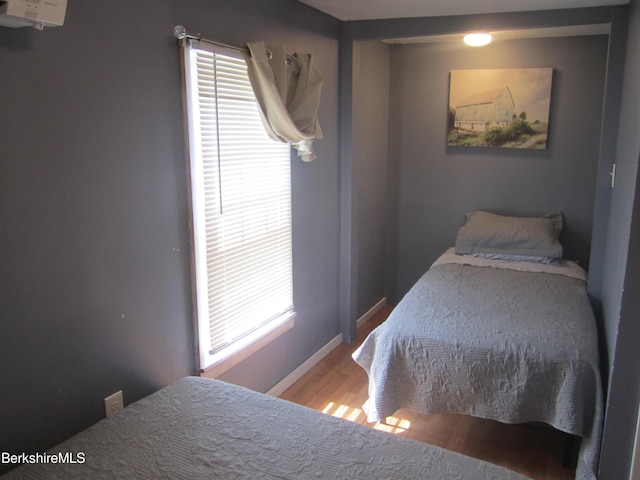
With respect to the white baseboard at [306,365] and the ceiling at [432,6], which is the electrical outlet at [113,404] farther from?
the ceiling at [432,6]

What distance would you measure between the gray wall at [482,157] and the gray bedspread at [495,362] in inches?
50.1

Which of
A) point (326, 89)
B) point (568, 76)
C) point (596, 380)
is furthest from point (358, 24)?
point (596, 380)

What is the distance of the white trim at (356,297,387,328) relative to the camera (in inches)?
161

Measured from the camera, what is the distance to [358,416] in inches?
111

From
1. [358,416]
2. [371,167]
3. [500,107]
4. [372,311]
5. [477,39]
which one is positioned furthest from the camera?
[372,311]

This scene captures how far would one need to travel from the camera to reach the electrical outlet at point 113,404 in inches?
72.2

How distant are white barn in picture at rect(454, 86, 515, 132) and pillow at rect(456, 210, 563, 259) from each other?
27.2 inches

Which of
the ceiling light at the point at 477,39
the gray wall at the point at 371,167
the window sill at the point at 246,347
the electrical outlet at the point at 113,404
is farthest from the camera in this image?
Result: the gray wall at the point at 371,167

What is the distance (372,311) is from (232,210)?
2.22 metres

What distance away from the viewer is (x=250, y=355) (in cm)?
268

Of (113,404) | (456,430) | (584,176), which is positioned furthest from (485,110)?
(113,404)

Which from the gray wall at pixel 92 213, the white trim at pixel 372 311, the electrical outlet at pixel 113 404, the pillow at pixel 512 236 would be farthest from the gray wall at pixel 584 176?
the electrical outlet at pixel 113 404

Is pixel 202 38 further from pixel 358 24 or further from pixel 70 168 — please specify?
pixel 358 24

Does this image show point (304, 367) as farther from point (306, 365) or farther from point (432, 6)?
point (432, 6)
